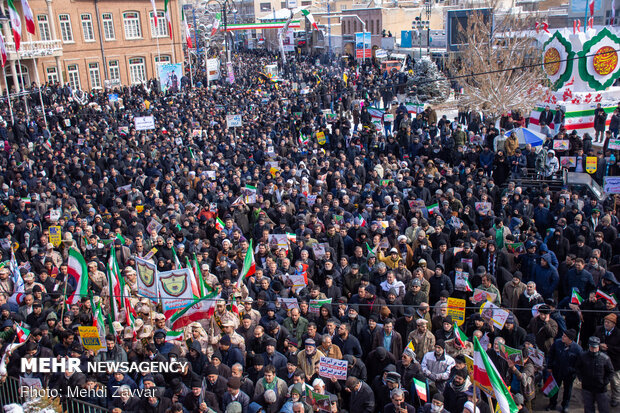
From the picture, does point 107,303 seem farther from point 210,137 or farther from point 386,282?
point 210,137

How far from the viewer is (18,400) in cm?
746

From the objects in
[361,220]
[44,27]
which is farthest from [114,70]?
[361,220]

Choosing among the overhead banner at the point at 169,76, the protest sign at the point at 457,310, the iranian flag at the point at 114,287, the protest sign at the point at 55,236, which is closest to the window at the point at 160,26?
the overhead banner at the point at 169,76

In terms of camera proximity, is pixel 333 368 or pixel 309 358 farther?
pixel 309 358

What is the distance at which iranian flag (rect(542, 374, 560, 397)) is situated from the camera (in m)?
7.65

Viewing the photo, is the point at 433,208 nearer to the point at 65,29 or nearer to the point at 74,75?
the point at 74,75

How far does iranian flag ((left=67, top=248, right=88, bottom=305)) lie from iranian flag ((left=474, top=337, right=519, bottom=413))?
18.3 feet

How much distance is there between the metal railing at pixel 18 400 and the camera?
6.94 metres

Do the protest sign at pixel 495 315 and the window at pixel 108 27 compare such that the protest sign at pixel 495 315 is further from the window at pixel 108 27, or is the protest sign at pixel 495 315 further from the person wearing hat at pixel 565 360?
the window at pixel 108 27

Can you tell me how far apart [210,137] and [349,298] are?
12.0 m

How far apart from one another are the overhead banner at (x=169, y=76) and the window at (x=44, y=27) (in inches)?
506

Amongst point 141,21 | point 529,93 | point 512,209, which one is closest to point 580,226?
point 512,209

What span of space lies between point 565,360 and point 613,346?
601 mm

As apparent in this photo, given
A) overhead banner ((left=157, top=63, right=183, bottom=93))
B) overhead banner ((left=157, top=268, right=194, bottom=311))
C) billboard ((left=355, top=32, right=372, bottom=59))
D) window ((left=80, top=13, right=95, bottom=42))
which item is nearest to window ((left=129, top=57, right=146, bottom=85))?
window ((left=80, top=13, right=95, bottom=42))
